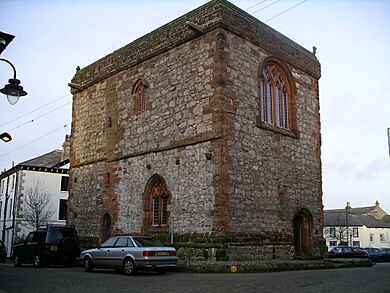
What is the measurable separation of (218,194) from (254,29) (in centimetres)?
767

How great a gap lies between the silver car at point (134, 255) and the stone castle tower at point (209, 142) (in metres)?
2.34

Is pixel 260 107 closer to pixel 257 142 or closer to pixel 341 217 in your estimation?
pixel 257 142

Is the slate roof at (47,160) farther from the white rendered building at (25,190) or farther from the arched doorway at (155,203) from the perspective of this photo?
the arched doorway at (155,203)

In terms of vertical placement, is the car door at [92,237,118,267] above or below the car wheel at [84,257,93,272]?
above

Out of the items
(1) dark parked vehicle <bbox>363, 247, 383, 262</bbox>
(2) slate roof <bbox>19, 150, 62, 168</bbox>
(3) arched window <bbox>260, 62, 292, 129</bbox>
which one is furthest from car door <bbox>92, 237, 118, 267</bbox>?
(2) slate roof <bbox>19, 150, 62, 168</bbox>

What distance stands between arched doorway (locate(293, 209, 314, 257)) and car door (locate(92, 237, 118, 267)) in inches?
359

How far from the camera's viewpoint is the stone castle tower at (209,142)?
17844 millimetres

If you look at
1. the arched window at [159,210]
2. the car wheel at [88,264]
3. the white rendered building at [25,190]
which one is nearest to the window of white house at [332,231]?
the white rendered building at [25,190]

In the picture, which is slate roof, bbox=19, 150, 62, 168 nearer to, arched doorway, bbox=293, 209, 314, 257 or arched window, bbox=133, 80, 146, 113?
arched window, bbox=133, 80, 146, 113

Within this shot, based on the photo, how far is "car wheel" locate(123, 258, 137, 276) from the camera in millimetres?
14992

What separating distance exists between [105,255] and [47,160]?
3186 cm

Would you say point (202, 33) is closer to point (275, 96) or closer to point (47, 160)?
point (275, 96)

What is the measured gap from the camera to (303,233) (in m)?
22.0

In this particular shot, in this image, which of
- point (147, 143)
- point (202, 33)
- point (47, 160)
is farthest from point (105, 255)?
point (47, 160)
